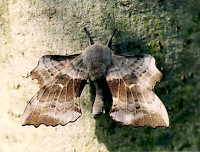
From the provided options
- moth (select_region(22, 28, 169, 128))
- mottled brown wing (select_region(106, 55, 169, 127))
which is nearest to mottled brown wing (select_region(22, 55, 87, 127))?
moth (select_region(22, 28, 169, 128))

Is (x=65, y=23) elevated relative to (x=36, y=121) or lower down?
elevated

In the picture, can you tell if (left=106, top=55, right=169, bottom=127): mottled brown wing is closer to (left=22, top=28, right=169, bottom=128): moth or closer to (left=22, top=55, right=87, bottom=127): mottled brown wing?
(left=22, top=28, right=169, bottom=128): moth

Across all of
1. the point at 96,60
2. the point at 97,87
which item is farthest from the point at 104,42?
the point at 97,87

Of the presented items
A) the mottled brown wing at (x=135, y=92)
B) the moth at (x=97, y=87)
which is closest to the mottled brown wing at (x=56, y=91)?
the moth at (x=97, y=87)

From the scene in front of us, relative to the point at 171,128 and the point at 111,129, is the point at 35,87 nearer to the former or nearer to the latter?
the point at 111,129

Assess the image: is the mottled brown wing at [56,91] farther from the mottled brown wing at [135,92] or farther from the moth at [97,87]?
the mottled brown wing at [135,92]

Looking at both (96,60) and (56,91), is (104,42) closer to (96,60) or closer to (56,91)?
(96,60)

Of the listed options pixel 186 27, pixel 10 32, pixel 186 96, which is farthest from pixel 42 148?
pixel 186 27

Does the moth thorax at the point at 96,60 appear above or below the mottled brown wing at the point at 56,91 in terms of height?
above
